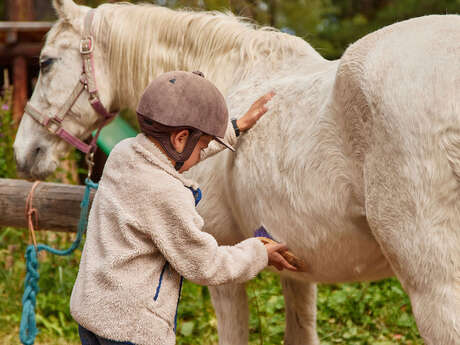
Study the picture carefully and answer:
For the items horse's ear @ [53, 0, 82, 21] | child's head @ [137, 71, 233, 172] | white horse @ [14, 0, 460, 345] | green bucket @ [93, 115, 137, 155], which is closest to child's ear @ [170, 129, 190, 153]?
child's head @ [137, 71, 233, 172]

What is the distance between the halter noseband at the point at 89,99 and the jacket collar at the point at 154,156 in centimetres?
128

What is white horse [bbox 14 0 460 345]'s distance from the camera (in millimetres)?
1666

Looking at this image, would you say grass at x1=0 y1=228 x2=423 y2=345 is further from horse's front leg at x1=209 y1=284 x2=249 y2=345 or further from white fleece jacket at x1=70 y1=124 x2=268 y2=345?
white fleece jacket at x1=70 y1=124 x2=268 y2=345

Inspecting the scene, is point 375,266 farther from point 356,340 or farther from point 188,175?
point 356,340

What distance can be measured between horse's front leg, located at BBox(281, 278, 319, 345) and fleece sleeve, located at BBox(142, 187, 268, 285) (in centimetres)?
119

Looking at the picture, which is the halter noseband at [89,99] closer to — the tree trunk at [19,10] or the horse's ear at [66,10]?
the horse's ear at [66,10]

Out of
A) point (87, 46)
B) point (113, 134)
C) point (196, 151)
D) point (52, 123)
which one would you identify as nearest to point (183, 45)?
point (87, 46)

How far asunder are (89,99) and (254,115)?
43.8 inches

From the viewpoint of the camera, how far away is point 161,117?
183 cm

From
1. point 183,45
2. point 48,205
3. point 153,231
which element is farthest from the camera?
point 48,205

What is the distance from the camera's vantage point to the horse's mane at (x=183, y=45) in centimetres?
286

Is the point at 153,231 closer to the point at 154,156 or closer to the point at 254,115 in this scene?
the point at 154,156

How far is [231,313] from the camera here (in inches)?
106

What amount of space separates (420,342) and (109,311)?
257cm
